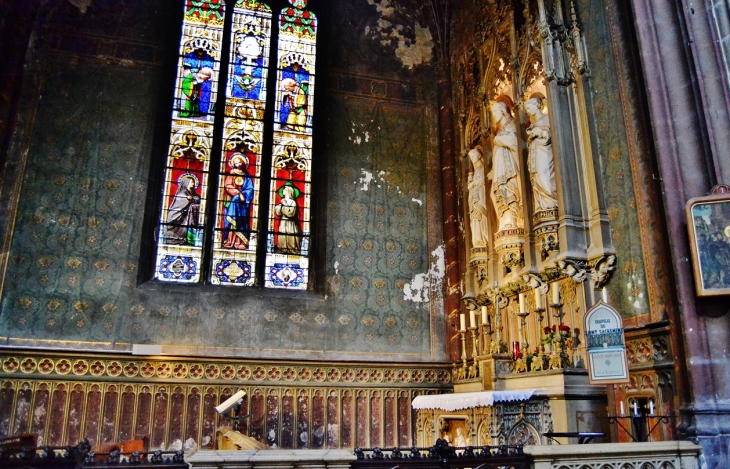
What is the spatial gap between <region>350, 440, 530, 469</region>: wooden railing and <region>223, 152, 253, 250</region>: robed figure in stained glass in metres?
6.36

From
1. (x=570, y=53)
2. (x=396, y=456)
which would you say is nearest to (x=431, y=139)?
(x=570, y=53)

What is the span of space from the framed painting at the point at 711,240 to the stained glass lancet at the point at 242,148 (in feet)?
21.3

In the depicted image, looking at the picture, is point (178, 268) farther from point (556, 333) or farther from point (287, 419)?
point (556, 333)

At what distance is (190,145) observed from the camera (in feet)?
34.0

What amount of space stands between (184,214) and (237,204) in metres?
0.86

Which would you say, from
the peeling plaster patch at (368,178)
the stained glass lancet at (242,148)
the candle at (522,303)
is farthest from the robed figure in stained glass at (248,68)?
the candle at (522,303)

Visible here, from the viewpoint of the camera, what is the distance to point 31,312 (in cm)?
874

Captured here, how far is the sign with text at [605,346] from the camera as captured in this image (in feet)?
19.1

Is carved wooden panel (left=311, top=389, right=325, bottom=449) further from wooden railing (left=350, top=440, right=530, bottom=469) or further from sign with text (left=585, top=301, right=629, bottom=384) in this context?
wooden railing (left=350, top=440, right=530, bottom=469)

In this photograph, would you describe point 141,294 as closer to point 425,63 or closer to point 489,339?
point 489,339

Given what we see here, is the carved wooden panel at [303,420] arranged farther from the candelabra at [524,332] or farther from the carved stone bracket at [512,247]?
the carved stone bracket at [512,247]

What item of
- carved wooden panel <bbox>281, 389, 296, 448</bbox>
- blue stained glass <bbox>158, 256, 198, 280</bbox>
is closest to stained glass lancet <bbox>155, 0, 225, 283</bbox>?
blue stained glass <bbox>158, 256, 198, 280</bbox>

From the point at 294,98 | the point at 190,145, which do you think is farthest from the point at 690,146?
the point at 190,145

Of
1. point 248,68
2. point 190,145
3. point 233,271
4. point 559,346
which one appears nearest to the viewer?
point 559,346
